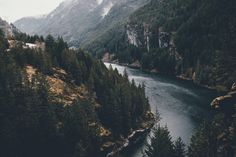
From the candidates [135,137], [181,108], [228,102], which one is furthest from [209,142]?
[181,108]

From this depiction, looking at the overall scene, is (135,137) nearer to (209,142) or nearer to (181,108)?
(181,108)

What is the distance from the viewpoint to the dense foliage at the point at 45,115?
107 meters

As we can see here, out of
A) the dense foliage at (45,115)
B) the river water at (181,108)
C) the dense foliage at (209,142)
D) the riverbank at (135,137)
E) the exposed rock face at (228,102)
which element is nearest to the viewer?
the dense foliage at (209,142)

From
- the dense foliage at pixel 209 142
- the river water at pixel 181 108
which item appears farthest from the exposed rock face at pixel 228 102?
the river water at pixel 181 108

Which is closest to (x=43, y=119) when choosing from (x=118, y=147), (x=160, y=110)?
(x=118, y=147)

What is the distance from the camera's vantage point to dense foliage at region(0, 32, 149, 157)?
107m

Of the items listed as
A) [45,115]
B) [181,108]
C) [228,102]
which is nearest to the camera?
[228,102]

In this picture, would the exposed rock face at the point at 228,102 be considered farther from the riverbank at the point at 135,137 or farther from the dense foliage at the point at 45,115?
the dense foliage at the point at 45,115

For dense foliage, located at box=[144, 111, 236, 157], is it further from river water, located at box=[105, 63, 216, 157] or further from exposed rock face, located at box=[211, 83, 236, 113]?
river water, located at box=[105, 63, 216, 157]

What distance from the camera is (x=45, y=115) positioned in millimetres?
109938

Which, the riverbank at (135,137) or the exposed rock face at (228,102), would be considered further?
the riverbank at (135,137)

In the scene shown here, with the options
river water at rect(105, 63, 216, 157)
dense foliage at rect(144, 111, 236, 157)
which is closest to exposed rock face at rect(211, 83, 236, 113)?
dense foliage at rect(144, 111, 236, 157)

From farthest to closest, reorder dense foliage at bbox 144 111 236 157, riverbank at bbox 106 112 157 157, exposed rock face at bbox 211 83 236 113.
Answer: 1. riverbank at bbox 106 112 157 157
2. exposed rock face at bbox 211 83 236 113
3. dense foliage at bbox 144 111 236 157

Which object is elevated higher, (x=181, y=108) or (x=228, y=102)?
(x=228, y=102)
